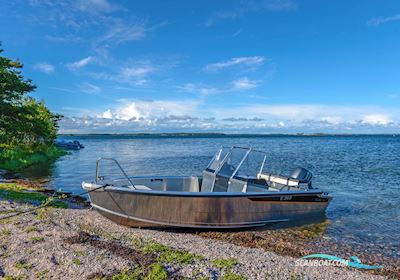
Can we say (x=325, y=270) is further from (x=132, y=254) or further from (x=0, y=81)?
(x=0, y=81)

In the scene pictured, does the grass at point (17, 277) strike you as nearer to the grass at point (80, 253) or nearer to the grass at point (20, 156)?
the grass at point (80, 253)

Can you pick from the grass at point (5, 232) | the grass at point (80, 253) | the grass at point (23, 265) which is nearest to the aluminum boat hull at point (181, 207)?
the grass at point (5, 232)

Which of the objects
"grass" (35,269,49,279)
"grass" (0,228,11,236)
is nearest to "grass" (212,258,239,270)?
"grass" (35,269,49,279)

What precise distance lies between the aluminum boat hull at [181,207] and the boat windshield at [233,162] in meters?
1.27

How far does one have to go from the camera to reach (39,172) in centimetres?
2334

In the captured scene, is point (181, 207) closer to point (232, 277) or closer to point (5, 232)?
point (232, 277)

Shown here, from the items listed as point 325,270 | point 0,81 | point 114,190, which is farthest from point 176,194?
point 0,81

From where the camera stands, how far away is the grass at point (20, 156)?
81.5 ft

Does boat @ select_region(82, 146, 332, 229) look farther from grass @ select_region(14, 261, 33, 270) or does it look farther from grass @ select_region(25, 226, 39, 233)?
grass @ select_region(14, 261, 33, 270)

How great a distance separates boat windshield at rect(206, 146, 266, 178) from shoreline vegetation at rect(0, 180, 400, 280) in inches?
80.1

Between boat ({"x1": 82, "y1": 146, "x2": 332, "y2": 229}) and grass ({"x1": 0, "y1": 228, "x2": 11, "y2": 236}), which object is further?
boat ({"x1": 82, "y1": 146, "x2": 332, "y2": 229})

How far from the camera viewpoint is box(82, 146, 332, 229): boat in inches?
352

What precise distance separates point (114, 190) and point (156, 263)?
10.2 feet

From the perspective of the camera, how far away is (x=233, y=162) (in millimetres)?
11023
